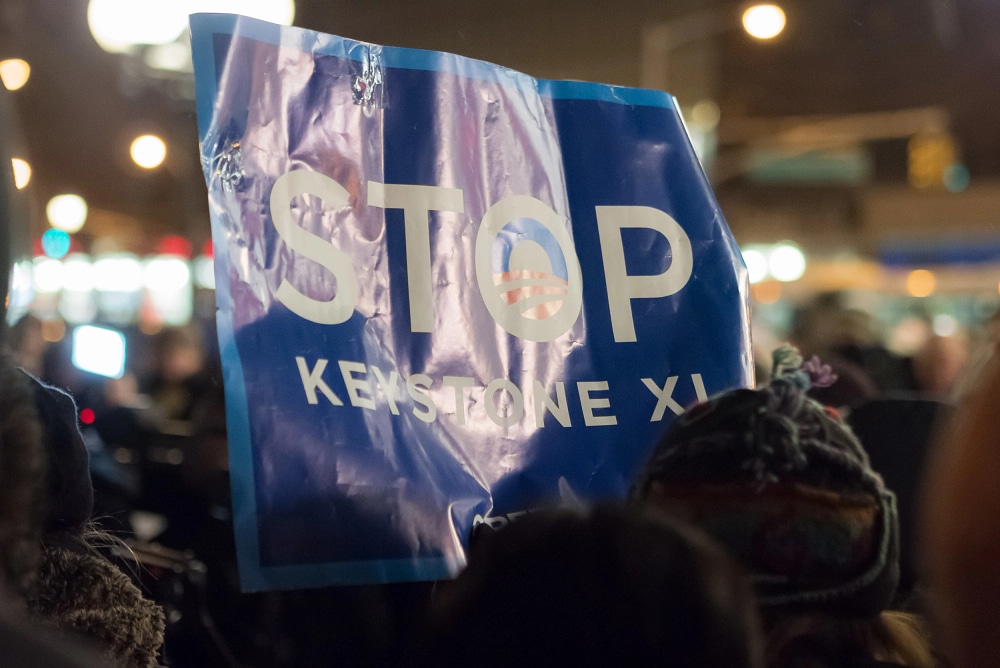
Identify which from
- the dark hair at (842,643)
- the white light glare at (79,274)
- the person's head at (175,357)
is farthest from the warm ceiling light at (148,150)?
the dark hair at (842,643)

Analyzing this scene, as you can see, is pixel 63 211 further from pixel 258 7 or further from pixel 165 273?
pixel 258 7

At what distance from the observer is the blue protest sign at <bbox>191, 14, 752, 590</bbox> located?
5.15 ft

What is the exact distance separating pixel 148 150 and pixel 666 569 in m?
14.0

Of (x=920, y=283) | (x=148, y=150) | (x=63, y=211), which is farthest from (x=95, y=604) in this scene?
(x=920, y=283)

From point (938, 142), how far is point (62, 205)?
17590mm

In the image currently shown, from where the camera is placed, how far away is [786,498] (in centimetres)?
127

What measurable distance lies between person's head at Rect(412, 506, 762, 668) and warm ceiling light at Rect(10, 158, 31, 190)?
918mm

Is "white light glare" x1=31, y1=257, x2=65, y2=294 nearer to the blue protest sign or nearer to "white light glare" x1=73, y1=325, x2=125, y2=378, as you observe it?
"white light glare" x1=73, y1=325, x2=125, y2=378

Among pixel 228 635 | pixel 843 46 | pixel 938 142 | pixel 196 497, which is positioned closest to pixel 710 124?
pixel 843 46

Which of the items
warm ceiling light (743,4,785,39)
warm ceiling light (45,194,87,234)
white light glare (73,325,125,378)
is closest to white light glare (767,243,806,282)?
warm ceiling light (743,4,785,39)

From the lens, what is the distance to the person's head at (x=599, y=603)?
918 mm

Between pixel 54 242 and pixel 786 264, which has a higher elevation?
pixel 54 242

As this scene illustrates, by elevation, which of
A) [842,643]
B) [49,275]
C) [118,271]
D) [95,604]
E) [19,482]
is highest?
[118,271]

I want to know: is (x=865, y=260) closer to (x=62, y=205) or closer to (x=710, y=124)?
(x=710, y=124)
